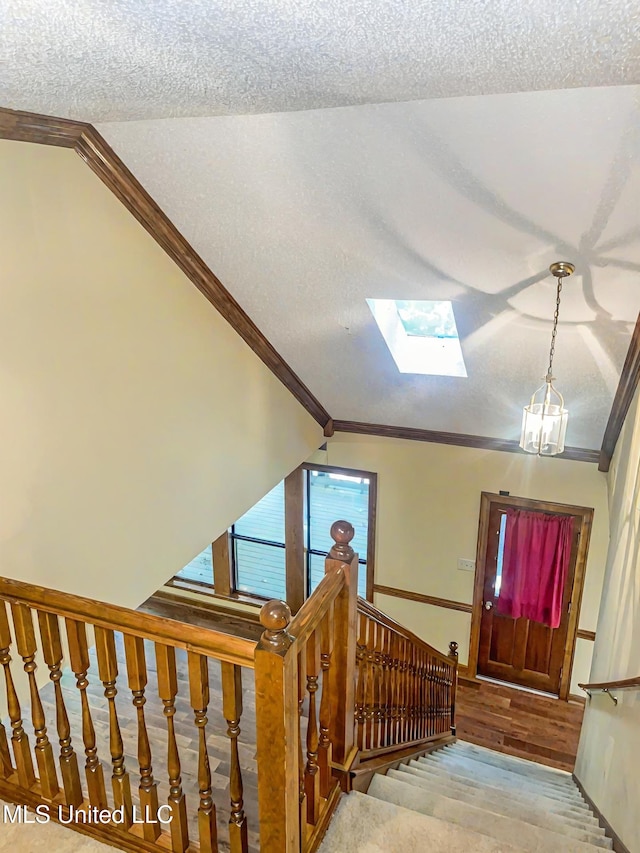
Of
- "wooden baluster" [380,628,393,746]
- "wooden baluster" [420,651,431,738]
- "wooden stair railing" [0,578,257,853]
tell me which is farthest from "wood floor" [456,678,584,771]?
"wooden stair railing" [0,578,257,853]

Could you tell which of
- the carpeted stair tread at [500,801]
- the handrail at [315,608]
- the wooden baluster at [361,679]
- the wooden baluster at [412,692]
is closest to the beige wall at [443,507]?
the wooden baluster at [412,692]

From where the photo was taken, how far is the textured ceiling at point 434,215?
82.4 inches

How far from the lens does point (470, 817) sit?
2408mm

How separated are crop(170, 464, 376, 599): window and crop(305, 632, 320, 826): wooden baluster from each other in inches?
152

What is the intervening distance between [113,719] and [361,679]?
40.1 inches

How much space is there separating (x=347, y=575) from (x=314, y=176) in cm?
177

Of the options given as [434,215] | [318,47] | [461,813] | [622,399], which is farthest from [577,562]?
[318,47]

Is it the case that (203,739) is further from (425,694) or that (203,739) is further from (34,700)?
(425,694)

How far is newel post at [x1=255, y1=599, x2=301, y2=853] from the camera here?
1389 millimetres

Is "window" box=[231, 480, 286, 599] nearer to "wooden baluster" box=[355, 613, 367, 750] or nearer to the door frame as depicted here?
the door frame

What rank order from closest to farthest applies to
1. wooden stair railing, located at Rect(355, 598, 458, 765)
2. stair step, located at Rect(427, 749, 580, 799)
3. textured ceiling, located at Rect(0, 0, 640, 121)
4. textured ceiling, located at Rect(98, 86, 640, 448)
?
textured ceiling, located at Rect(0, 0, 640, 121)
textured ceiling, located at Rect(98, 86, 640, 448)
wooden stair railing, located at Rect(355, 598, 458, 765)
stair step, located at Rect(427, 749, 580, 799)

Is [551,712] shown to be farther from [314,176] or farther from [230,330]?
[314,176]

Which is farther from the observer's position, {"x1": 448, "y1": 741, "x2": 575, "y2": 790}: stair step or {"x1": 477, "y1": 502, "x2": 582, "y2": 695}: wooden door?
{"x1": 477, "y1": 502, "x2": 582, "y2": 695}: wooden door

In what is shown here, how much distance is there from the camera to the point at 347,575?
1861 mm
